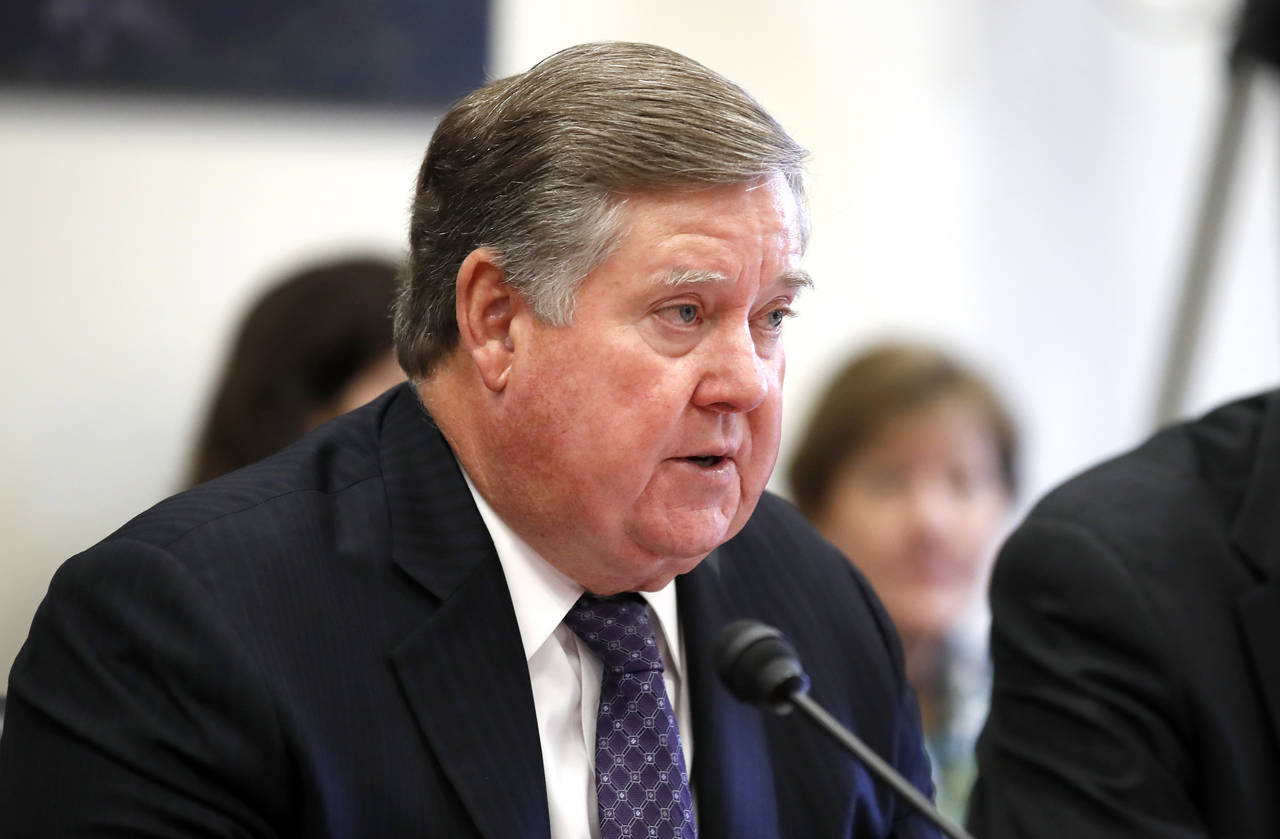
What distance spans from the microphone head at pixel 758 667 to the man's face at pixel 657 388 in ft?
0.55

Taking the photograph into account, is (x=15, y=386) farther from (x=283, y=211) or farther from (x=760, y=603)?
(x=760, y=603)

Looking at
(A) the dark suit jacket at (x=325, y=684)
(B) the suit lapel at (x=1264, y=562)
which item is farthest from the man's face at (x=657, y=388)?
(B) the suit lapel at (x=1264, y=562)

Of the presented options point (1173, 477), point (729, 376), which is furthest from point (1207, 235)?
point (729, 376)

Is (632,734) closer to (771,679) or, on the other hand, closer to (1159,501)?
(771,679)

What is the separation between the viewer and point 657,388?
1.29 m

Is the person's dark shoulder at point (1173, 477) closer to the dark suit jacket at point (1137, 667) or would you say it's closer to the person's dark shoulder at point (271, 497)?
the dark suit jacket at point (1137, 667)

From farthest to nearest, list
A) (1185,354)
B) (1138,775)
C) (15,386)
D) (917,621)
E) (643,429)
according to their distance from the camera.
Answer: (1185,354) < (917,621) < (15,386) < (1138,775) < (643,429)

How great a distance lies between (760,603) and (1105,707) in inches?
15.1

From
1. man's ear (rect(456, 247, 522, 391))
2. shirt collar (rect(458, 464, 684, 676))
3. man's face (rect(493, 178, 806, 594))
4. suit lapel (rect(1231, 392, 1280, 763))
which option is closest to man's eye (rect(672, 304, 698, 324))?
man's face (rect(493, 178, 806, 594))

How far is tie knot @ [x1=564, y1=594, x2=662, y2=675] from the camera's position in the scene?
1.40 metres

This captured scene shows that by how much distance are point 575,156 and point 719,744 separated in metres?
0.58

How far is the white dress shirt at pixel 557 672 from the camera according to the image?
1.34 metres

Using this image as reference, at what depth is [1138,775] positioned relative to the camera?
4.94 feet

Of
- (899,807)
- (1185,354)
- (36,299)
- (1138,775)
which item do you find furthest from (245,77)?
(1185,354)
